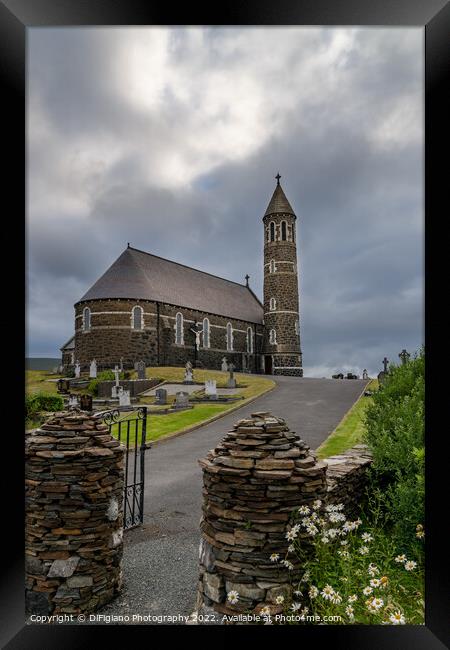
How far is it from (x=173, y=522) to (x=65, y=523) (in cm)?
272

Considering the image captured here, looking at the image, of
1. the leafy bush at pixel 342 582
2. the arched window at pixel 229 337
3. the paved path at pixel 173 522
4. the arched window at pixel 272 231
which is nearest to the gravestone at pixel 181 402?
the paved path at pixel 173 522

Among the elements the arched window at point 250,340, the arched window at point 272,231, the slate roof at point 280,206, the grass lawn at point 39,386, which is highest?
the slate roof at point 280,206

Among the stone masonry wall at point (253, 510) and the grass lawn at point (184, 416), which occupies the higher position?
the stone masonry wall at point (253, 510)

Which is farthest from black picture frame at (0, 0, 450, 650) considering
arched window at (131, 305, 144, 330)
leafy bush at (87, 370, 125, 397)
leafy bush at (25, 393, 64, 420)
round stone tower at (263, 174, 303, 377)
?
round stone tower at (263, 174, 303, 377)

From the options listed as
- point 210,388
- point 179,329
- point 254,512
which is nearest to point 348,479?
point 254,512

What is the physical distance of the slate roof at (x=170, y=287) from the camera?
32438mm

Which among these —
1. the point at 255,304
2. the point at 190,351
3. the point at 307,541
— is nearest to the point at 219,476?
the point at 307,541

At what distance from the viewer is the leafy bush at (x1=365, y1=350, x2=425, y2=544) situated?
388 cm

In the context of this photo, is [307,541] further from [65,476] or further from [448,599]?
[65,476]

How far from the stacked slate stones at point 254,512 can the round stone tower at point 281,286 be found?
107ft

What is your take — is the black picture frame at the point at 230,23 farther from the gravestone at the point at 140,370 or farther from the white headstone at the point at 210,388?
the gravestone at the point at 140,370

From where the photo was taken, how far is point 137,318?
1244 inches

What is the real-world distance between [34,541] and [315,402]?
13.0 m

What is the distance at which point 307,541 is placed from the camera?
338 cm
